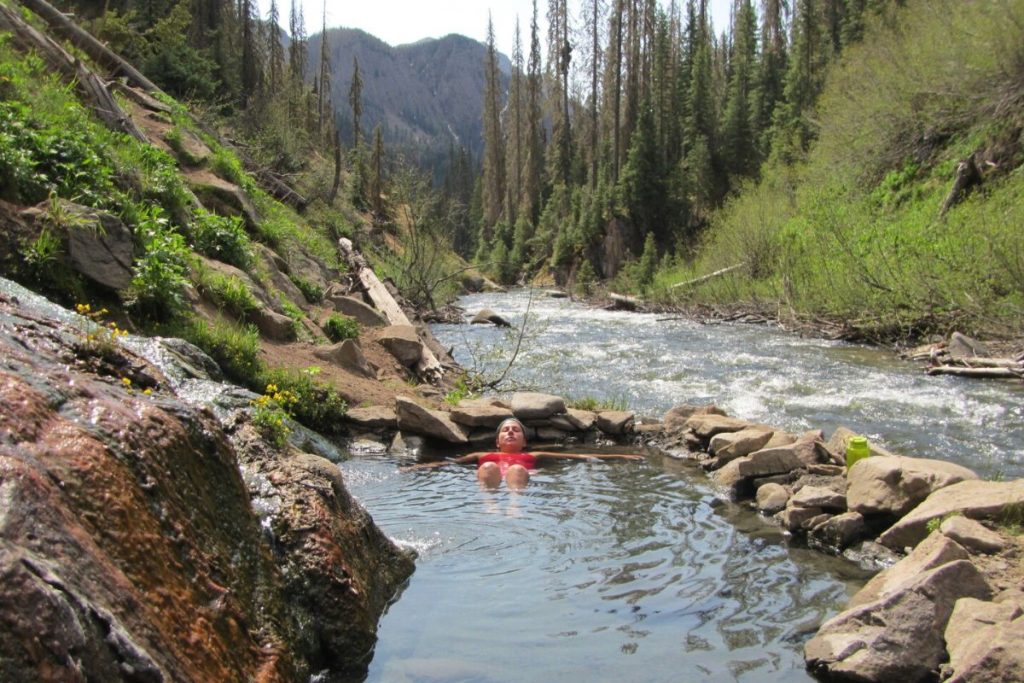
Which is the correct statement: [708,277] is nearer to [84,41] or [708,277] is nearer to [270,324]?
[84,41]

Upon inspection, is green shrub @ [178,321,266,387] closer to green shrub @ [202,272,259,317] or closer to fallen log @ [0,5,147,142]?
green shrub @ [202,272,259,317]

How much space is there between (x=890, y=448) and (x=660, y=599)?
16.4 ft

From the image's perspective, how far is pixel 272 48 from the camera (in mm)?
49812

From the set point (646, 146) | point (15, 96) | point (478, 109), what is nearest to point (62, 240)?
point (15, 96)

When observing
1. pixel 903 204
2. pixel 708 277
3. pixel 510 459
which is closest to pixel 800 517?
pixel 510 459

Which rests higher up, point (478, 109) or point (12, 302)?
point (478, 109)

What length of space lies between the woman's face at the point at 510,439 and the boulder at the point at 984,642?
5055 millimetres

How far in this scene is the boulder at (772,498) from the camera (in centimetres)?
682

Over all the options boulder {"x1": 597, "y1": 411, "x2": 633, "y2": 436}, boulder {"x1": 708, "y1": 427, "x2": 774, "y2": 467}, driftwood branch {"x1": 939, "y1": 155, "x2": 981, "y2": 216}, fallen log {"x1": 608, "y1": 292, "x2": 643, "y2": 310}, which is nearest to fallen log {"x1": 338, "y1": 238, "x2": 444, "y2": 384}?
boulder {"x1": 597, "y1": 411, "x2": 633, "y2": 436}

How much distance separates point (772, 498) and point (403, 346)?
6.80 m

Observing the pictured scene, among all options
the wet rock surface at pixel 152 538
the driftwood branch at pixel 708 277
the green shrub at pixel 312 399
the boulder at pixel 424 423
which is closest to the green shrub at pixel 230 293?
the green shrub at pixel 312 399

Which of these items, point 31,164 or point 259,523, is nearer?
point 259,523

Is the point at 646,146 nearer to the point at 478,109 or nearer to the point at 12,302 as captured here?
the point at 12,302

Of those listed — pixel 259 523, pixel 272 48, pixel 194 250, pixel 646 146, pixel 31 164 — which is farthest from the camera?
pixel 272 48
